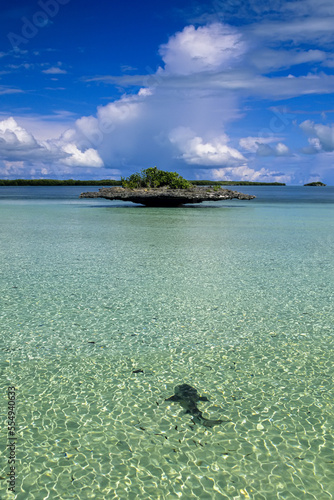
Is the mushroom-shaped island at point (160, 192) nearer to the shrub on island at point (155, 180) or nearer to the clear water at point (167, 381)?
the shrub on island at point (155, 180)

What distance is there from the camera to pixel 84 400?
3.54 metres

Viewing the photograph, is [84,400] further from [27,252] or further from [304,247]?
[304,247]

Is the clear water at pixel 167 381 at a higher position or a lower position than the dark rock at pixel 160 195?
lower

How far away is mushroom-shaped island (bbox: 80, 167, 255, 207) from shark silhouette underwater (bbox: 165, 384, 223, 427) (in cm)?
2756

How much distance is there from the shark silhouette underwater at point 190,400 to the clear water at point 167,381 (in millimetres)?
61

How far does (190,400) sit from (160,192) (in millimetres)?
28516

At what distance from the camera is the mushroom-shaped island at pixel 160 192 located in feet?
102

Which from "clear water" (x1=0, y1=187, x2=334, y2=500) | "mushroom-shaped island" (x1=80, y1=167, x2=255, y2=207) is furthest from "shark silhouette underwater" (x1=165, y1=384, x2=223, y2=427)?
"mushroom-shaped island" (x1=80, y1=167, x2=255, y2=207)

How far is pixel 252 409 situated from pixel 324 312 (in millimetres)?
3006

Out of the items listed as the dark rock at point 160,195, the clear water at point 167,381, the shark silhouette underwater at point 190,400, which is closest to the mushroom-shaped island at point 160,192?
the dark rock at point 160,195

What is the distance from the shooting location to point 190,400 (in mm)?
3545

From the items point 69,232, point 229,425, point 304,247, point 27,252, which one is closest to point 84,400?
point 229,425

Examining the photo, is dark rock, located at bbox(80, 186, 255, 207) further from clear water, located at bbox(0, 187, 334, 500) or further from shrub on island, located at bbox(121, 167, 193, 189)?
clear water, located at bbox(0, 187, 334, 500)

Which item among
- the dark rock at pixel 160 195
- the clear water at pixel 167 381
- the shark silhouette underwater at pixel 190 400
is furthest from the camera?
the dark rock at pixel 160 195
